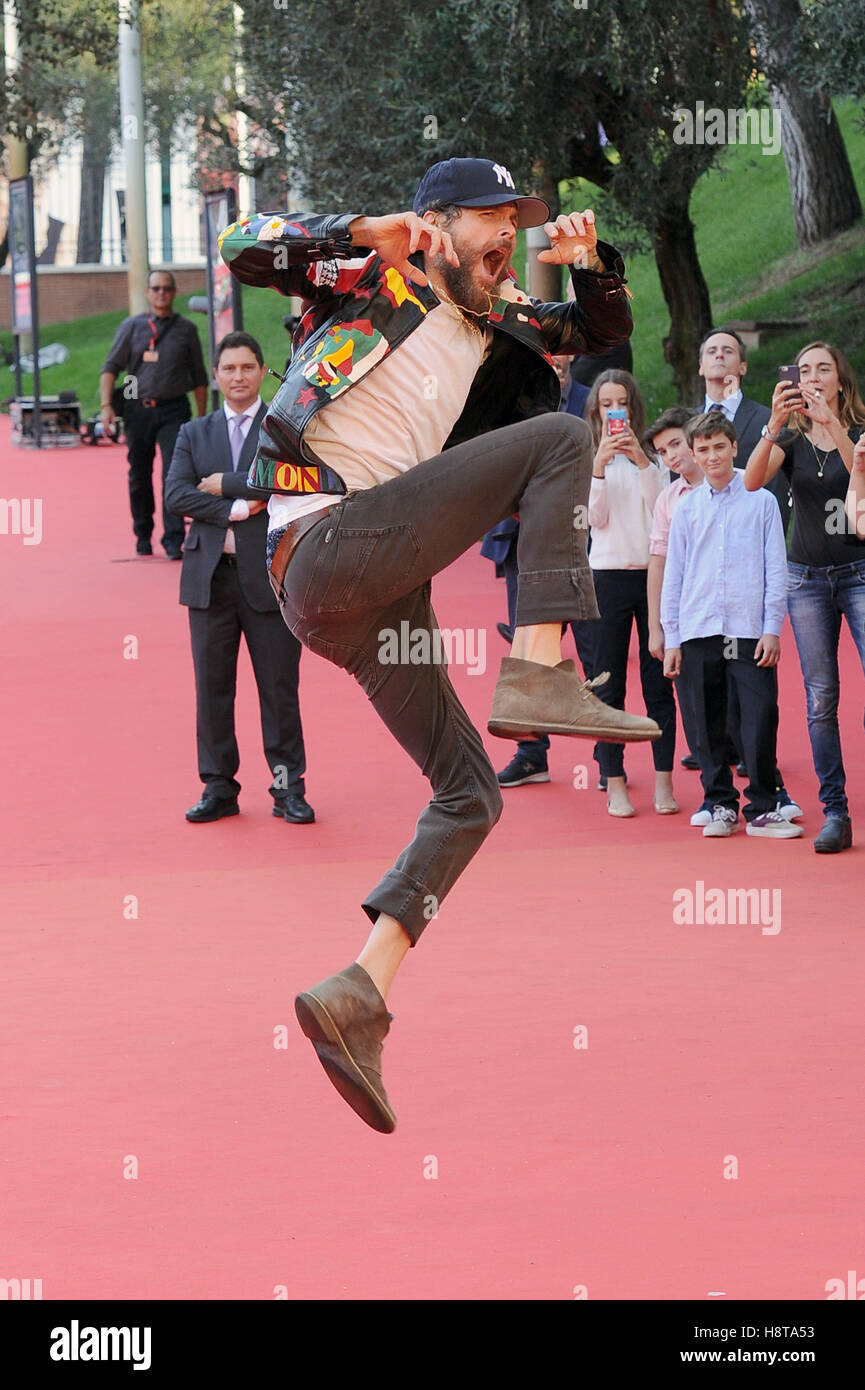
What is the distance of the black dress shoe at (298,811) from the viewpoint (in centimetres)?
895

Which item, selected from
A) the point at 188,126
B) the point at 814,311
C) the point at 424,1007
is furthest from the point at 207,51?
the point at 424,1007

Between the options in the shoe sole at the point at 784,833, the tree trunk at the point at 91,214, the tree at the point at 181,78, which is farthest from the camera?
the tree trunk at the point at 91,214

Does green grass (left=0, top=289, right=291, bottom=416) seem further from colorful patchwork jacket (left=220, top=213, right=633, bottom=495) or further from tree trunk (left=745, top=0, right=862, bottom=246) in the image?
colorful patchwork jacket (left=220, top=213, right=633, bottom=495)

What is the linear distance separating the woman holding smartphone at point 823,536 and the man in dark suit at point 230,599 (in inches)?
98.3

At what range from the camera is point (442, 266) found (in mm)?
4078

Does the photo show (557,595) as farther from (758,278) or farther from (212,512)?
(758,278)

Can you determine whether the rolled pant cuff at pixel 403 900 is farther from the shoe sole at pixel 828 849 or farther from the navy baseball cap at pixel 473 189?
the shoe sole at pixel 828 849

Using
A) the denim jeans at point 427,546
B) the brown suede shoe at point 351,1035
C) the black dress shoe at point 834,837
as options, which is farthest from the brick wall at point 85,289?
the brown suede shoe at point 351,1035

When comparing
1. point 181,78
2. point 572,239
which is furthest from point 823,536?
point 181,78

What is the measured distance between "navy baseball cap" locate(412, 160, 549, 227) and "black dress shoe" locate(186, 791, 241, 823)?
5341 mm

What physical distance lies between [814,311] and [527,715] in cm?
1939

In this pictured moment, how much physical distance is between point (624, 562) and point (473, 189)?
488cm

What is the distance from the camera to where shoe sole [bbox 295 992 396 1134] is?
420cm

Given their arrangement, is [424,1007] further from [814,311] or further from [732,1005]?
[814,311]
